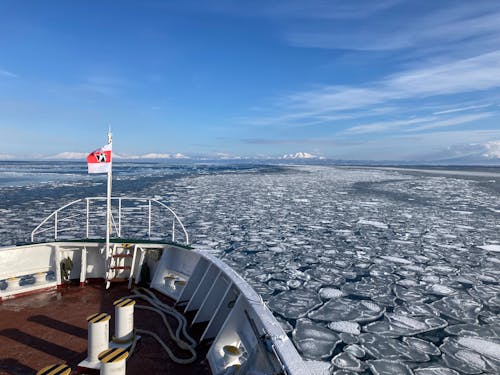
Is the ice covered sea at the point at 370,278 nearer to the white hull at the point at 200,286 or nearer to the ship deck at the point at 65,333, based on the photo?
the white hull at the point at 200,286

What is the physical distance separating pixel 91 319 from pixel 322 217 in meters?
11.9

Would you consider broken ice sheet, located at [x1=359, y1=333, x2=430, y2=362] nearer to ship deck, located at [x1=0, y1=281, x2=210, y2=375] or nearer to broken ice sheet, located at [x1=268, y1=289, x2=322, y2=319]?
broken ice sheet, located at [x1=268, y1=289, x2=322, y2=319]

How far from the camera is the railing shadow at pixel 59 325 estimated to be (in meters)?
3.45

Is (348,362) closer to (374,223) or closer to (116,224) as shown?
(116,224)

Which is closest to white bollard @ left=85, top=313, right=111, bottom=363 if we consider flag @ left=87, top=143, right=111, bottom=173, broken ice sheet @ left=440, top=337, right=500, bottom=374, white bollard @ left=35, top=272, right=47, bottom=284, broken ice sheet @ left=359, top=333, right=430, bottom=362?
flag @ left=87, top=143, right=111, bottom=173

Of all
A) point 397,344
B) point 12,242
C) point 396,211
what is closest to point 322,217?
point 396,211

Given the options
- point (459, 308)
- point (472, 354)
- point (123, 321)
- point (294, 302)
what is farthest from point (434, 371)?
point (123, 321)

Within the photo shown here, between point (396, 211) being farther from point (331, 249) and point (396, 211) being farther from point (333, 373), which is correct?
point (333, 373)

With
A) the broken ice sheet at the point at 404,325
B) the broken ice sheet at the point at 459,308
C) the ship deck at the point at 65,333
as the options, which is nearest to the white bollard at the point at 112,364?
the ship deck at the point at 65,333

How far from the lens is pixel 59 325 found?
3.59 metres

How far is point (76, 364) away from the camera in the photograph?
2.93m

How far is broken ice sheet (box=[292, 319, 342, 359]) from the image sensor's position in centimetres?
421

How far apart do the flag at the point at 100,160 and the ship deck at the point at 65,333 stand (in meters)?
1.72

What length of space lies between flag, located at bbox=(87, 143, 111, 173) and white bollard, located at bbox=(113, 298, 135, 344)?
184 centimetres
